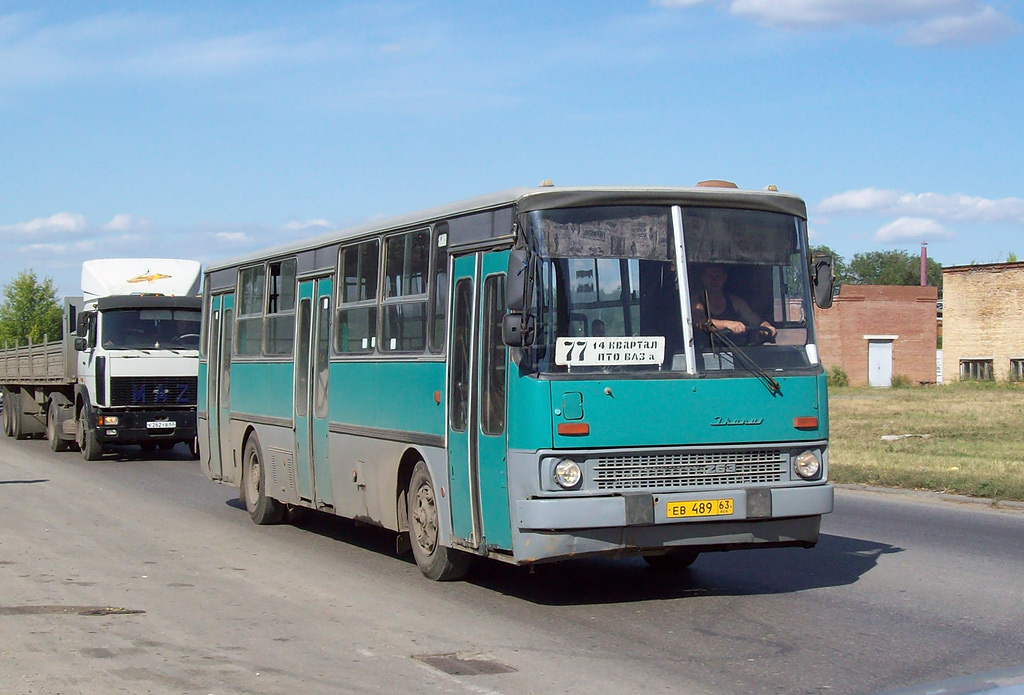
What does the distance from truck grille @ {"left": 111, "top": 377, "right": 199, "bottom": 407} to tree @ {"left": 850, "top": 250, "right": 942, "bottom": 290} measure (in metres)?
127

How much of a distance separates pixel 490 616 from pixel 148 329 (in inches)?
705

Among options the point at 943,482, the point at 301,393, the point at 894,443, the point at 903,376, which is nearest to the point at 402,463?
the point at 301,393

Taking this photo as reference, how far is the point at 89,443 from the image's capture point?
2581 centimetres

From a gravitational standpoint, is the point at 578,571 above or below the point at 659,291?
below

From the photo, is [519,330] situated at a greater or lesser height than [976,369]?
greater

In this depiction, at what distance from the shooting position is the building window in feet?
207

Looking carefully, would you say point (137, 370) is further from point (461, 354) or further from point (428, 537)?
point (461, 354)

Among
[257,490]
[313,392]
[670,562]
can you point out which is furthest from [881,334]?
[670,562]

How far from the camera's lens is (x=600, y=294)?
9.07m

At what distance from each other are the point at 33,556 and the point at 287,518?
341cm

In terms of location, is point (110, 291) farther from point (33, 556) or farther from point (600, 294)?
point (600, 294)

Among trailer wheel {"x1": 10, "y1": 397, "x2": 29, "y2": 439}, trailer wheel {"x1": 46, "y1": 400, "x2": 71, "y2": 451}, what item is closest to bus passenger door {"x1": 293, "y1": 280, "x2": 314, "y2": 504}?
trailer wheel {"x1": 46, "y1": 400, "x2": 71, "y2": 451}

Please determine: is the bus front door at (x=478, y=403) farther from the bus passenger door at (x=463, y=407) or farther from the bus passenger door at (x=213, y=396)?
the bus passenger door at (x=213, y=396)

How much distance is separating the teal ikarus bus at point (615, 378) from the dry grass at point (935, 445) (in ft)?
26.6
